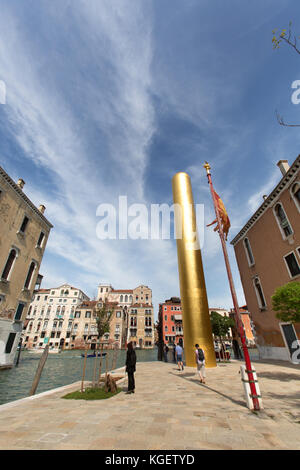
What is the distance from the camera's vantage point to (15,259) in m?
19.7

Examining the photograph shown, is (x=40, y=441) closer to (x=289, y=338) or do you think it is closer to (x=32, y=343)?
(x=289, y=338)

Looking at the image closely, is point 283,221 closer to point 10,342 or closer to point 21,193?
point 21,193

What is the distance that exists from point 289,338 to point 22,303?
24.6 metres

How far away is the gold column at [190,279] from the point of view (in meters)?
14.7

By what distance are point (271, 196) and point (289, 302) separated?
11.7 metres

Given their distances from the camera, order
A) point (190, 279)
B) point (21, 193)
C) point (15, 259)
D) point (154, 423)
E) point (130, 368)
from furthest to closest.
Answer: point (21, 193) → point (15, 259) → point (190, 279) → point (130, 368) → point (154, 423)

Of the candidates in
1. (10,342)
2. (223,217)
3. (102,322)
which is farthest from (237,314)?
(102,322)

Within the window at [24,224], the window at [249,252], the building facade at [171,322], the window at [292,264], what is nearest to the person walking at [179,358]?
the window at [292,264]

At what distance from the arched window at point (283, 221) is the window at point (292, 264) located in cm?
182

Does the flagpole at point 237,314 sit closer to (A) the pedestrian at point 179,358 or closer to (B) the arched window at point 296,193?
(A) the pedestrian at point 179,358

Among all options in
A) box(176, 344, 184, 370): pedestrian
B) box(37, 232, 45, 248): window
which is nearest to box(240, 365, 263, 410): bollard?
box(176, 344, 184, 370): pedestrian

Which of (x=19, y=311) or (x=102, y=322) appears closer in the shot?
(x=19, y=311)

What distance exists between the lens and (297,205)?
1526 centimetres
